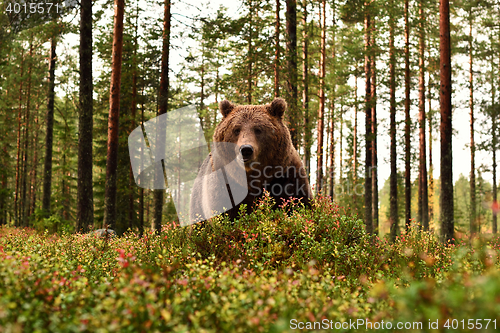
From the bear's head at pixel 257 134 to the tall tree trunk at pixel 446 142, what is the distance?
7106mm

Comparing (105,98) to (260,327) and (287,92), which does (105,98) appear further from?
(260,327)

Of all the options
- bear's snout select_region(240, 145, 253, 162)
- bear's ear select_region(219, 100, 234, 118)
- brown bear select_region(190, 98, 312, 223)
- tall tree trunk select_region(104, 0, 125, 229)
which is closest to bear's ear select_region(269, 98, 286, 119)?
brown bear select_region(190, 98, 312, 223)

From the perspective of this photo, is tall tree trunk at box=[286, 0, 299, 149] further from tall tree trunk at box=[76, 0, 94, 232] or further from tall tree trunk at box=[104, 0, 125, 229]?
tall tree trunk at box=[76, 0, 94, 232]

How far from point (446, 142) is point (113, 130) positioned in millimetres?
10473

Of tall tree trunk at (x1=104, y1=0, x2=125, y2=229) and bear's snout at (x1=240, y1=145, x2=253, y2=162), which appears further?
tall tree trunk at (x1=104, y1=0, x2=125, y2=229)

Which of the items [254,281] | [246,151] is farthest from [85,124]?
[254,281]

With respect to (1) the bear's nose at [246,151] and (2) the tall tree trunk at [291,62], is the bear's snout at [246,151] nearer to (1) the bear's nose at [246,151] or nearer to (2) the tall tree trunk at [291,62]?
(1) the bear's nose at [246,151]

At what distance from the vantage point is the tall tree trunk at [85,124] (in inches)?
410

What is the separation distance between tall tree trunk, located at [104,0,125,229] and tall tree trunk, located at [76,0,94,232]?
0.55 metres

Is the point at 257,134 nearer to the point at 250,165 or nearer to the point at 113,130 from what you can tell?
the point at 250,165

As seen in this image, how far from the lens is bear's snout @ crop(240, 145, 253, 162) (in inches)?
192

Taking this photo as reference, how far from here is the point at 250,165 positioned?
5379 mm

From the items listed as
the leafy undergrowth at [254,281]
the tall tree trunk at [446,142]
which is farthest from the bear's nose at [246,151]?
the tall tree trunk at [446,142]

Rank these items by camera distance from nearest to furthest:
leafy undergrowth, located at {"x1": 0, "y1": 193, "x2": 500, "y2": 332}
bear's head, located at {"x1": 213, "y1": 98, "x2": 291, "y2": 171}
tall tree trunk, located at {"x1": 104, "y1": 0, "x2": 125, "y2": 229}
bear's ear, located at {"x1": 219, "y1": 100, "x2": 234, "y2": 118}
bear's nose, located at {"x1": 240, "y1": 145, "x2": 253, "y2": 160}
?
1. leafy undergrowth, located at {"x1": 0, "y1": 193, "x2": 500, "y2": 332}
2. bear's nose, located at {"x1": 240, "y1": 145, "x2": 253, "y2": 160}
3. bear's head, located at {"x1": 213, "y1": 98, "x2": 291, "y2": 171}
4. bear's ear, located at {"x1": 219, "y1": 100, "x2": 234, "y2": 118}
5. tall tree trunk, located at {"x1": 104, "y1": 0, "x2": 125, "y2": 229}
